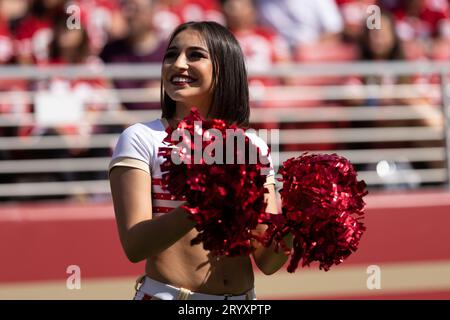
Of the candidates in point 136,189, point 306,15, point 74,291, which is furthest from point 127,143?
point 306,15

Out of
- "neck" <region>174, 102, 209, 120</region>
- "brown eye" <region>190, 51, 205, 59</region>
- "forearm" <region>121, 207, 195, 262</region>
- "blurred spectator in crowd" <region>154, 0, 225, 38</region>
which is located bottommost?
"forearm" <region>121, 207, 195, 262</region>

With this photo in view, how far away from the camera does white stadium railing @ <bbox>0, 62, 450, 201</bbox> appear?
6.34m

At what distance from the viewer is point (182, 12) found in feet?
25.5

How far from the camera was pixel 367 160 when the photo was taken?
6762mm

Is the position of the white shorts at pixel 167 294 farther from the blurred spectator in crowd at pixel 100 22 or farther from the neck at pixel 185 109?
the blurred spectator in crowd at pixel 100 22

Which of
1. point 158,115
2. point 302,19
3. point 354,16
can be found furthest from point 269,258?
point 354,16

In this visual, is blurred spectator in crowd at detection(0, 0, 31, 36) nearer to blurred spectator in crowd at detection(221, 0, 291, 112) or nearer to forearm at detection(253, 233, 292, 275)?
blurred spectator in crowd at detection(221, 0, 291, 112)

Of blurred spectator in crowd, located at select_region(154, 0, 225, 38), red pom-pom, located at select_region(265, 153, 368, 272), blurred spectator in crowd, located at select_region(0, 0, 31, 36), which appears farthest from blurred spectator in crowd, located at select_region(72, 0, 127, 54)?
red pom-pom, located at select_region(265, 153, 368, 272)

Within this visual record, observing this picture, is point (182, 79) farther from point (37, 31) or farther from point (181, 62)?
point (37, 31)

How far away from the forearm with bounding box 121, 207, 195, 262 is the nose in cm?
47
